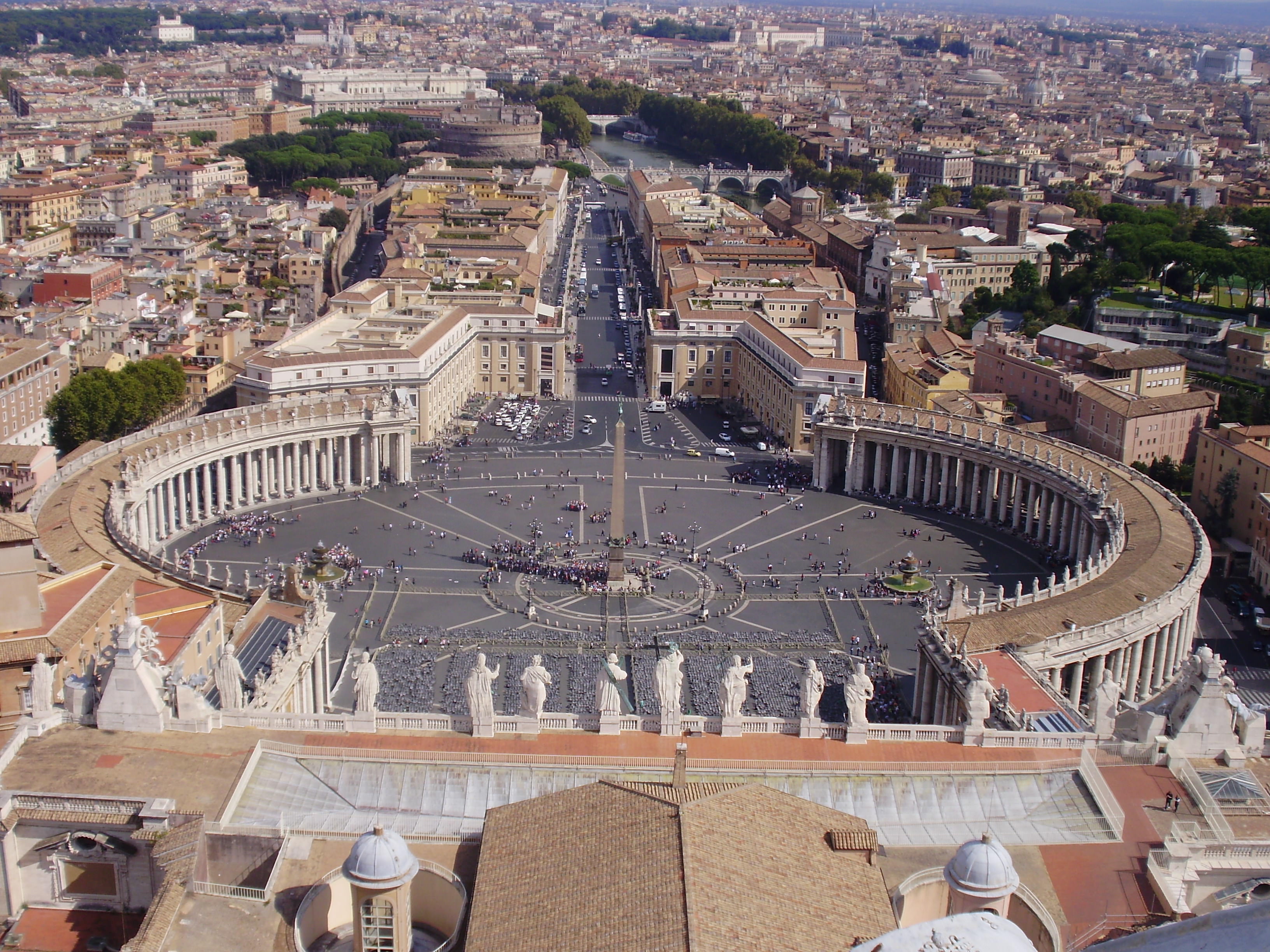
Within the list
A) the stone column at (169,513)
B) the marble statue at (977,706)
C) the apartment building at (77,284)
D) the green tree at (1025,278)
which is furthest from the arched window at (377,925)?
the green tree at (1025,278)

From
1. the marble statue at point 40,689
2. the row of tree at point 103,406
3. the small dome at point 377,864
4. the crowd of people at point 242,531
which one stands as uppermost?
the small dome at point 377,864

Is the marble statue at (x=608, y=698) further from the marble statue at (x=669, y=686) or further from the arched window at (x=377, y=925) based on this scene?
the arched window at (x=377, y=925)

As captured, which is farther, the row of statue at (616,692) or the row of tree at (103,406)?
the row of tree at (103,406)

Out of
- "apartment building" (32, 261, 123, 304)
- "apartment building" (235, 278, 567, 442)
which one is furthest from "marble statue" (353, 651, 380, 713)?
"apartment building" (32, 261, 123, 304)

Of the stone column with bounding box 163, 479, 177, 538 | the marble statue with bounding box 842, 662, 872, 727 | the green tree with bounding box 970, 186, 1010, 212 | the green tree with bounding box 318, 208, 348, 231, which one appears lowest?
the stone column with bounding box 163, 479, 177, 538

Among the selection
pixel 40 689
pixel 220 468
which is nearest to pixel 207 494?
pixel 220 468

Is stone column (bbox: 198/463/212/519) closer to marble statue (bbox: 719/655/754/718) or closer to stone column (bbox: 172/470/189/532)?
stone column (bbox: 172/470/189/532)
